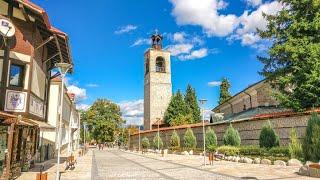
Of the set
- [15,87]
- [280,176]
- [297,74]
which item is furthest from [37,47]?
[297,74]

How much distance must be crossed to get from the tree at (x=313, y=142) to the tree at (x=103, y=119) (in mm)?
74465

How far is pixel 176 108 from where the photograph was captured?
77.4 m

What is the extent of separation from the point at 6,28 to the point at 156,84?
217ft

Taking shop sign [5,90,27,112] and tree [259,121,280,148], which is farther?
tree [259,121,280,148]

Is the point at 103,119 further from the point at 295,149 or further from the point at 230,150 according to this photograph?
the point at 295,149

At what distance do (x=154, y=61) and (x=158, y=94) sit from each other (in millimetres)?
7964

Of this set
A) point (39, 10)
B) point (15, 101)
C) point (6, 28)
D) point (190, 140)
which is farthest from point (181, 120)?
point (6, 28)

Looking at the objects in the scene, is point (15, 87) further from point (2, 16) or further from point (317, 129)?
point (317, 129)

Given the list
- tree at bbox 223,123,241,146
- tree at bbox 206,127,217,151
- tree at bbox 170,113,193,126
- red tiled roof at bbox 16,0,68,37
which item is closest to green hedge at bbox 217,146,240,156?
tree at bbox 223,123,241,146

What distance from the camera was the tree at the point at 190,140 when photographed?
3966cm

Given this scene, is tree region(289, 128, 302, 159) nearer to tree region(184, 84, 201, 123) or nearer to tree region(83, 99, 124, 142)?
tree region(184, 84, 201, 123)

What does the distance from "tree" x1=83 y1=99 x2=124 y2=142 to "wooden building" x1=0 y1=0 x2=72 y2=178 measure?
70826 millimetres

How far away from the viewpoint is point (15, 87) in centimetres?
1656

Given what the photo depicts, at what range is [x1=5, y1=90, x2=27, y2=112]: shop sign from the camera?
53.0 feet
